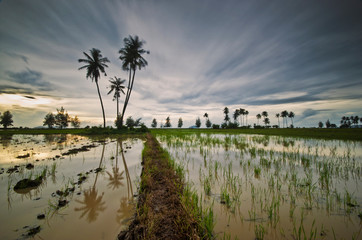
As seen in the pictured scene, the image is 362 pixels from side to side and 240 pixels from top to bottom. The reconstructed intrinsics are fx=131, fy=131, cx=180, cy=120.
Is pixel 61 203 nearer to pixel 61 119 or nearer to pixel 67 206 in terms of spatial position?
pixel 67 206

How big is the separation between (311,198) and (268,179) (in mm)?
1035

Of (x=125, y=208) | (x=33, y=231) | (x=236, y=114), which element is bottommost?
(x=125, y=208)

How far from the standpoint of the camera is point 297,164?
17.5 ft

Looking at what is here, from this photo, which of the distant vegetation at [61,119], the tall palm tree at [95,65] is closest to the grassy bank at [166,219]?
the tall palm tree at [95,65]

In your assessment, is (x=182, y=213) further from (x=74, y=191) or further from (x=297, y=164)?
(x=297, y=164)

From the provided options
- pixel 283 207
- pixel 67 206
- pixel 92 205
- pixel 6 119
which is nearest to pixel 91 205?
pixel 92 205

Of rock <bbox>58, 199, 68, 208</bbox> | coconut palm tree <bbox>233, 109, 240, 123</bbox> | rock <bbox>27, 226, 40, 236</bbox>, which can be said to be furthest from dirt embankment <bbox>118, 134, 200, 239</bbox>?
coconut palm tree <bbox>233, 109, 240, 123</bbox>

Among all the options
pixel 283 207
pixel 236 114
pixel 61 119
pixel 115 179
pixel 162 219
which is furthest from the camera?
pixel 236 114

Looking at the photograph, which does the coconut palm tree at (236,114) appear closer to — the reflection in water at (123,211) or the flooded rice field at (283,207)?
the flooded rice field at (283,207)

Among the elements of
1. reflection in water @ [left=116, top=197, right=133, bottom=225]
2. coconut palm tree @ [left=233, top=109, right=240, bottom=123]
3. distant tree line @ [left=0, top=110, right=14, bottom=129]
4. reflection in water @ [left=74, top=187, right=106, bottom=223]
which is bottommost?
reflection in water @ [left=116, top=197, right=133, bottom=225]

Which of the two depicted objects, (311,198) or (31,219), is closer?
(31,219)

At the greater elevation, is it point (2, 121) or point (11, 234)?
point (2, 121)

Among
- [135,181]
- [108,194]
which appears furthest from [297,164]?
[108,194]

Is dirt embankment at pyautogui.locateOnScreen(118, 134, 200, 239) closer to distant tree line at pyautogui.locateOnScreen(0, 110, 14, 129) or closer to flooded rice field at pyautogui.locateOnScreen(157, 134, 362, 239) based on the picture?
flooded rice field at pyautogui.locateOnScreen(157, 134, 362, 239)
